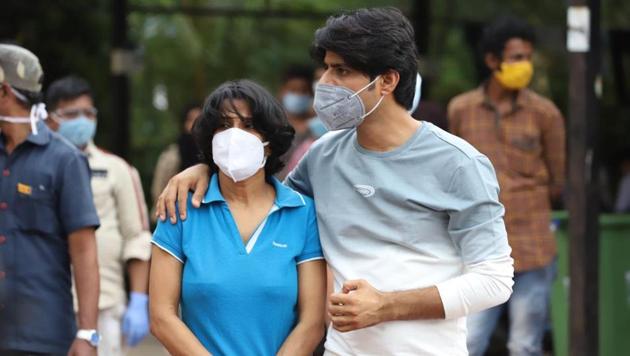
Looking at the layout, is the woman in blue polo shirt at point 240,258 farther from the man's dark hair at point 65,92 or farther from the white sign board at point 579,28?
the white sign board at point 579,28

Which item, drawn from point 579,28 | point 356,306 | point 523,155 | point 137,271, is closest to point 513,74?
point 523,155

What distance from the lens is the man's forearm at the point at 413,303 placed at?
13.1 ft

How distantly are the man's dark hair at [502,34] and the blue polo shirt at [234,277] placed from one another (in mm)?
3630

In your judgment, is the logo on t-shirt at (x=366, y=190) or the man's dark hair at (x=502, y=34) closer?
the logo on t-shirt at (x=366, y=190)

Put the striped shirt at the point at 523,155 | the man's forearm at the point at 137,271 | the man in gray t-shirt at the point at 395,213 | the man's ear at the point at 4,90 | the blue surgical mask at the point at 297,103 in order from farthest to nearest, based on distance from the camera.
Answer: the blue surgical mask at the point at 297,103
the striped shirt at the point at 523,155
the man's forearm at the point at 137,271
the man's ear at the point at 4,90
the man in gray t-shirt at the point at 395,213

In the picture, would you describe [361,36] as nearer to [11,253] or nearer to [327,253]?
[327,253]

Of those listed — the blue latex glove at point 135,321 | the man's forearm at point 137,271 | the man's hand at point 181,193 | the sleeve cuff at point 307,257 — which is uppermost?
the man's hand at point 181,193

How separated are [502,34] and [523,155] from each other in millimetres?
702

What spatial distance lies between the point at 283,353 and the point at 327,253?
332 millimetres

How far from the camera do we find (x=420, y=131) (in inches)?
165

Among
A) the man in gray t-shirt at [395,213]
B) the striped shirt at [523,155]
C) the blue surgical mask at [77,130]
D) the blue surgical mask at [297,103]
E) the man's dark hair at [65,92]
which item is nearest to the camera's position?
the man in gray t-shirt at [395,213]

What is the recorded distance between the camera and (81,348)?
532 cm

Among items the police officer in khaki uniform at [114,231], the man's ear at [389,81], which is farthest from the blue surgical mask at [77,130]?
the man's ear at [389,81]

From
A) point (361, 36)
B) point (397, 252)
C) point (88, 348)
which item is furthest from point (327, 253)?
point (88, 348)
